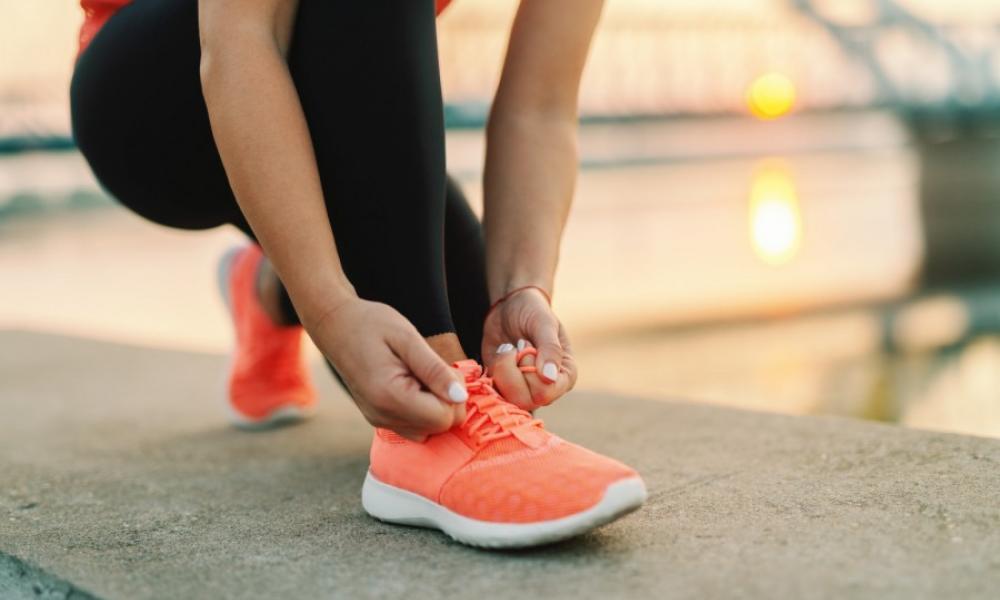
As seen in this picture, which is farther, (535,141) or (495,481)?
(535,141)

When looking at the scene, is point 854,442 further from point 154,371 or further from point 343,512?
point 154,371

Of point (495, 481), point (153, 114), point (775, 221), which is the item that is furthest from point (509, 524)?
point (775, 221)

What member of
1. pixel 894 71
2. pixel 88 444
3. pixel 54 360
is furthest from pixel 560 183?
pixel 894 71

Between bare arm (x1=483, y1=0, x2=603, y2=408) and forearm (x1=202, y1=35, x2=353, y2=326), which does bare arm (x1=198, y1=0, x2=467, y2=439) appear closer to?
forearm (x1=202, y1=35, x2=353, y2=326)

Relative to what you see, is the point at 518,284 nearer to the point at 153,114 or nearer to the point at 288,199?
the point at 288,199

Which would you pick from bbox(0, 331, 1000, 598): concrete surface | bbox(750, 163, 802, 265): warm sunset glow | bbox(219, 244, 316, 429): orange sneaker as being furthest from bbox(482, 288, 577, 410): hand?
bbox(750, 163, 802, 265): warm sunset glow

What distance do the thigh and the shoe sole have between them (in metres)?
0.30

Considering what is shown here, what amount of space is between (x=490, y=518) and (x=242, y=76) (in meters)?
0.31

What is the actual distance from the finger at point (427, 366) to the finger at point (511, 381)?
72 mm

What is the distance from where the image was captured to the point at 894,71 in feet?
42.5

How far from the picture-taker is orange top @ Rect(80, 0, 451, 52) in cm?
96

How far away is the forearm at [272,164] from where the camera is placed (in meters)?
0.73

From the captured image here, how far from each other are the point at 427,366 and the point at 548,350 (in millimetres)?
108

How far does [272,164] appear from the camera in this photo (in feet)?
2.40
